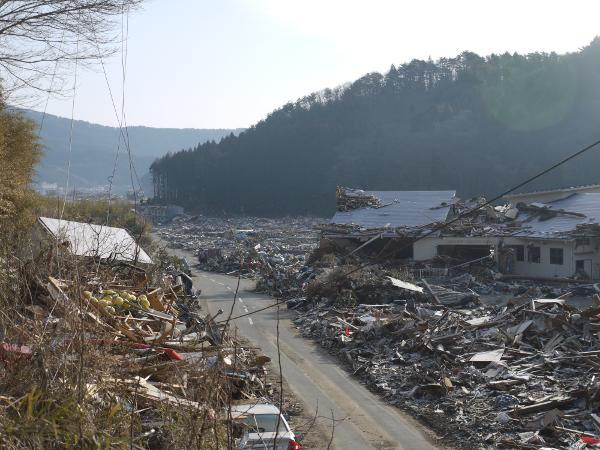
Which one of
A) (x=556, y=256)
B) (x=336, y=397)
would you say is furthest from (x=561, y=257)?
(x=336, y=397)

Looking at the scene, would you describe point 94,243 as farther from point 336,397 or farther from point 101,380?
point 101,380

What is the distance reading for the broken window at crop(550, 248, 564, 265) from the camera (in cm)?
3314

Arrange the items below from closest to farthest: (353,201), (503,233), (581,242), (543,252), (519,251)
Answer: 1. (581,242)
2. (543,252)
3. (519,251)
4. (503,233)
5. (353,201)

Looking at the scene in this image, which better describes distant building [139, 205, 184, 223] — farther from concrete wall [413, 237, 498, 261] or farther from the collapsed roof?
concrete wall [413, 237, 498, 261]

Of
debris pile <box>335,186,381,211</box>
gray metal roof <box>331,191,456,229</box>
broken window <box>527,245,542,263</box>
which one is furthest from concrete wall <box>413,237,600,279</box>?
debris pile <box>335,186,381,211</box>

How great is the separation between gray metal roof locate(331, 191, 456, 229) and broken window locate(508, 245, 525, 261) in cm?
550

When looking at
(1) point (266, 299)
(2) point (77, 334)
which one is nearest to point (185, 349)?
(2) point (77, 334)

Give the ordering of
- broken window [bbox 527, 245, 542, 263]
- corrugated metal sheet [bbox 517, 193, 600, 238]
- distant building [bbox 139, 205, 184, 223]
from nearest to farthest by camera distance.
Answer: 1. corrugated metal sheet [bbox 517, 193, 600, 238]
2. broken window [bbox 527, 245, 542, 263]
3. distant building [bbox 139, 205, 184, 223]

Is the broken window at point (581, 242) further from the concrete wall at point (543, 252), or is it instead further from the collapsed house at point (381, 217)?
the collapsed house at point (381, 217)

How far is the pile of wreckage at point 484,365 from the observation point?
1159 centimetres

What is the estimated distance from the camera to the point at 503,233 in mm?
35812

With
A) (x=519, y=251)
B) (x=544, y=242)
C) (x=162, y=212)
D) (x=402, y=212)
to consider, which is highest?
(x=402, y=212)

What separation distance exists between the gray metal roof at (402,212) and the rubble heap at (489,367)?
18453 mm

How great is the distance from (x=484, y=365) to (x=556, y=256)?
19995mm
